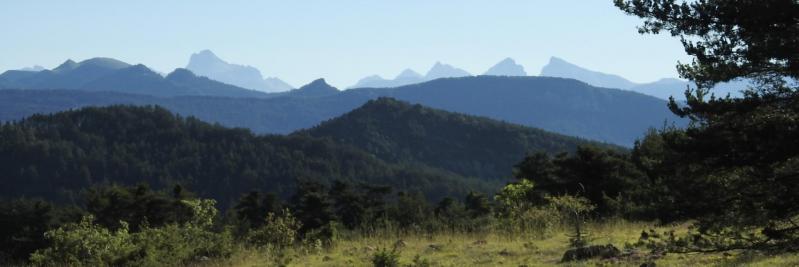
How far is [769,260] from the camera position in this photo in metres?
9.11

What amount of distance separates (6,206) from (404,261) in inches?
2674

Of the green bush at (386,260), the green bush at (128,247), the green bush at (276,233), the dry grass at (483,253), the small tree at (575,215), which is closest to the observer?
the dry grass at (483,253)

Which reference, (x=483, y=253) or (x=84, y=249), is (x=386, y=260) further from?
(x=84, y=249)

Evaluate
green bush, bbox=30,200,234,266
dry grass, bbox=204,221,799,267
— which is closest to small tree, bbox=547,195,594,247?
dry grass, bbox=204,221,799,267

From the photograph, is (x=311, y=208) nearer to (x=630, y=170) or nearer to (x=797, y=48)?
(x=630, y=170)

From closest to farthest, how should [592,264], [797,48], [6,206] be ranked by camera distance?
[797,48], [592,264], [6,206]

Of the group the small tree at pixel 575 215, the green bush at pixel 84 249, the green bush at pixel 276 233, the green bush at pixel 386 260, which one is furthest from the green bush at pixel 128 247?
the small tree at pixel 575 215

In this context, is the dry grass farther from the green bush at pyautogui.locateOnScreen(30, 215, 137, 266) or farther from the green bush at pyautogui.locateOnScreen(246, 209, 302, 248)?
the green bush at pyautogui.locateOnScreen(30, 215, 137, 266)

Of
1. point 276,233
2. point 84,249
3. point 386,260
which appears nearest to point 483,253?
point 386,260

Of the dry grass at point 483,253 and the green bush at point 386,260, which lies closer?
Result: the dry grass at point 483,253

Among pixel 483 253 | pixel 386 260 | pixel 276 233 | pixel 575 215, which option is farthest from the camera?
pixel 276 233

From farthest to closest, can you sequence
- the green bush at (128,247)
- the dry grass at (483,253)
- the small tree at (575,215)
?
the green bush at (128,247)
the small tree at (575,215)
the dry grass at (483,253)

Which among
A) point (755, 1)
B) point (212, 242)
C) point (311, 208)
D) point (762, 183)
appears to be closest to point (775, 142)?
point (762, 183)

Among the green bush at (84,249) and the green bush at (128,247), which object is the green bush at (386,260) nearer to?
the green bush at (128,247)
